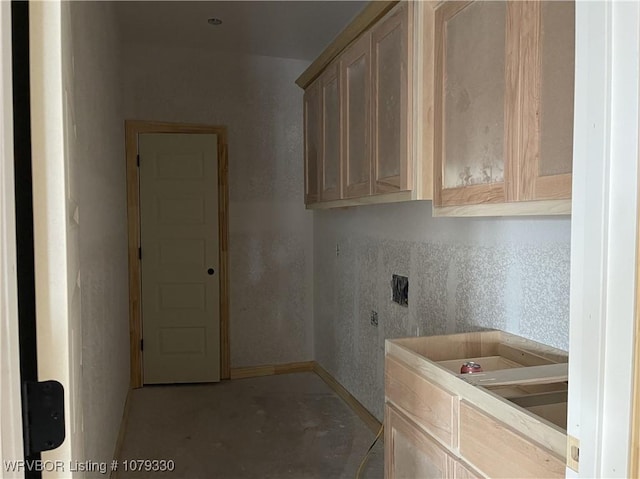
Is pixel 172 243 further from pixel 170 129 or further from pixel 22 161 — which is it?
pixel 22 161

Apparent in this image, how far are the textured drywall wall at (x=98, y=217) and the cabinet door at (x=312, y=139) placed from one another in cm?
132

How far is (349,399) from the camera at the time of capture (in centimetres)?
373

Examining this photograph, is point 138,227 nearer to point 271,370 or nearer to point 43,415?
point 271,370

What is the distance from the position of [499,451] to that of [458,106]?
1.19 m

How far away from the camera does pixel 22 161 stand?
69cm

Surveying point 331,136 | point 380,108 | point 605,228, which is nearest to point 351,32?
point 380,108

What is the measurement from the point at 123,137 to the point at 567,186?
352cm

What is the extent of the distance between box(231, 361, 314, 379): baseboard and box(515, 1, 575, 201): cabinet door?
11.1 feet

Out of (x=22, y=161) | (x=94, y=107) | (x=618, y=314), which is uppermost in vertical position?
(x=94, y=107)

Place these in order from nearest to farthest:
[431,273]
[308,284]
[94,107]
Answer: [94,107] → [431,273] → [308,284]

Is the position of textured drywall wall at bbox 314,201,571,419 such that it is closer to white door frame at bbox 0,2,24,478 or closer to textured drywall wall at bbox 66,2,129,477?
textured drywall wall at bbox 66,2,129,477

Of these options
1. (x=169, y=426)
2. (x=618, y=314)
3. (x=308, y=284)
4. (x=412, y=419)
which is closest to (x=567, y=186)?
(x=618, y=314)

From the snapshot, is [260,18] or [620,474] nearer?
[620,474]

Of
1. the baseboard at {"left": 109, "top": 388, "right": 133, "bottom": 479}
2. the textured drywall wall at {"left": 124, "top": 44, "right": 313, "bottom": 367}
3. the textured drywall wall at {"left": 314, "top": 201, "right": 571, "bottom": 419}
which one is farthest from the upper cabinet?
the baseboard at {"left": 109, "top": 388, "right": 133, "bottom": 479}
